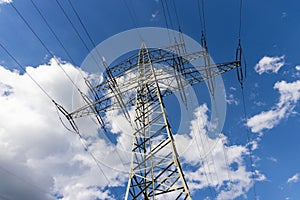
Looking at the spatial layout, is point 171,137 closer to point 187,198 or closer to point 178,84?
point 187,198

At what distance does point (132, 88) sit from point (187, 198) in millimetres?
7562

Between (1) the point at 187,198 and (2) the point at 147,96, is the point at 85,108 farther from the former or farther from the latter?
(1) the point at 187,198

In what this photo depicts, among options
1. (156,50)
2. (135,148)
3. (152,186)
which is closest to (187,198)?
(152,186)

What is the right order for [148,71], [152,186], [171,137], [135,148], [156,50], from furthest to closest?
[156,50] → [148,71] → [135,148] → [171,137] → [152,186]

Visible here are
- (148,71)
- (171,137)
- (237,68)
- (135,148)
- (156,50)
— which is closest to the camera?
(171,137)

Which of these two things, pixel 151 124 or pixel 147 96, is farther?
pixel 147 96

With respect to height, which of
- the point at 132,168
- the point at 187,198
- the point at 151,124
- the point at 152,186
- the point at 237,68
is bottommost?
the point at 187,198

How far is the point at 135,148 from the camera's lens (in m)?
10.2

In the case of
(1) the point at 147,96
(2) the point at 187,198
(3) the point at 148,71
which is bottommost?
(2) the point at 187,198

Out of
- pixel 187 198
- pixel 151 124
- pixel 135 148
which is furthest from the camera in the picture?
pixel 151 124

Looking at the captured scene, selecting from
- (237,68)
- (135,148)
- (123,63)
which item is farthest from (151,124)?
(123,63)

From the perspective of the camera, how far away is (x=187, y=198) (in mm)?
7301

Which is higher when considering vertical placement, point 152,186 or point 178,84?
point 178,84

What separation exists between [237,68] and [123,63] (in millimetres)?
8440
